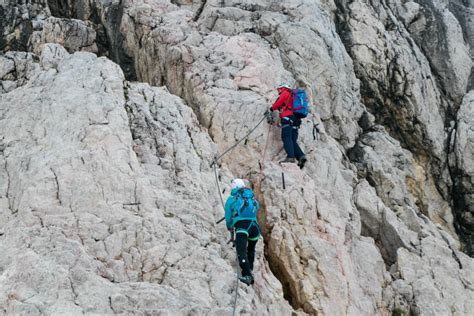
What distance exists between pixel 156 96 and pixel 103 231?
672 cm

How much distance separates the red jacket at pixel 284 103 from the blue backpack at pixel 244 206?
18.5ft

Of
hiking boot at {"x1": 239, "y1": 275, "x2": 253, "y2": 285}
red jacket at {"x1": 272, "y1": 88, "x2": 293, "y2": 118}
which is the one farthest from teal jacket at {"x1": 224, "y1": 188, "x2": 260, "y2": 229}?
red jacket at {"x1": 272, "y1": 88, "x2": 293, "y2": 118}

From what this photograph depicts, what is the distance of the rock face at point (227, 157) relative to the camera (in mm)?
12898

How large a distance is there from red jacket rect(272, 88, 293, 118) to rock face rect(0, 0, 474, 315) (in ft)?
3.05

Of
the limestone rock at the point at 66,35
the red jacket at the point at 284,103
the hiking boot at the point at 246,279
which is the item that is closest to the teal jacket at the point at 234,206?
the hiking boot at the point at 246,279

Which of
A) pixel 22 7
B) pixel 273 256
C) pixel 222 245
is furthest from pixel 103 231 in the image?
pixel 22 7

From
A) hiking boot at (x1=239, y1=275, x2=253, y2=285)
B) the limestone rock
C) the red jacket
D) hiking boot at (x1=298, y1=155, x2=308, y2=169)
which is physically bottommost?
hiking boot at (x1=239, y1=275, x2=253, y2=285)

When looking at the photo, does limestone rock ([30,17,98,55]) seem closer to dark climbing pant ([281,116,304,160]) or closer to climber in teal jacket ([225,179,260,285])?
dark climbing pant ([281,116,304,160])

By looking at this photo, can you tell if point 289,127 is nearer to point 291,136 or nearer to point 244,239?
point 291,136

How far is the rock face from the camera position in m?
12.9

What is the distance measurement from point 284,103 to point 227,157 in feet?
→ 9.20

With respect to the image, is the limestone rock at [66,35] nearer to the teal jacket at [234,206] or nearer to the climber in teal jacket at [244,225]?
the teal jacket at [234,206]

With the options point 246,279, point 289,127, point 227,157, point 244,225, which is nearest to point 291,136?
point 289,127

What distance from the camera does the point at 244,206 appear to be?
45.6ft
